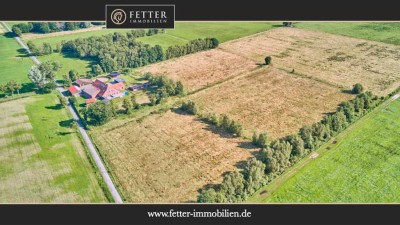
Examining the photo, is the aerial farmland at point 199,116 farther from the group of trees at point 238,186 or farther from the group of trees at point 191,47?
the group of trees at point 191,47

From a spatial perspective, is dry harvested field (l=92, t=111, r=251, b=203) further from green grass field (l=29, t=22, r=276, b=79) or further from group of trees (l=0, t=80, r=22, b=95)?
green grass field (l=29, t=22, r=276, b=79)

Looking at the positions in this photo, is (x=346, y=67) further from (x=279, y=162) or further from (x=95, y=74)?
(x=95, y=74)
